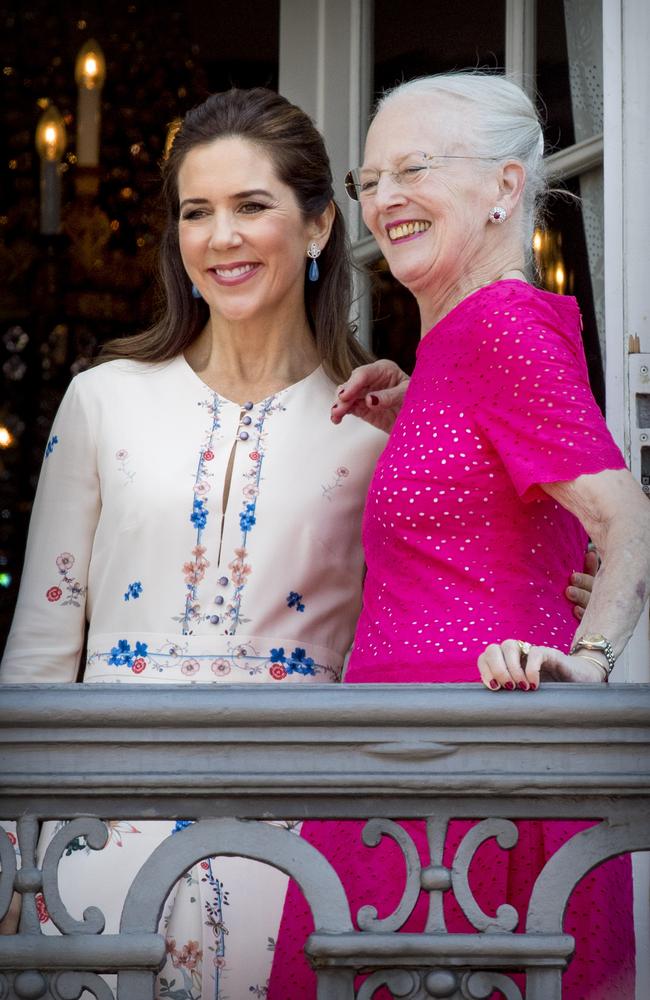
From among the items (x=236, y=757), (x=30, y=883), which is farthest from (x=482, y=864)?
(x=30, y=883)

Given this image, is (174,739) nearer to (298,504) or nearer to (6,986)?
(6,986)

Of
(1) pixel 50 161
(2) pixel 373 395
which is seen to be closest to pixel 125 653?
(2) pixel 373 395

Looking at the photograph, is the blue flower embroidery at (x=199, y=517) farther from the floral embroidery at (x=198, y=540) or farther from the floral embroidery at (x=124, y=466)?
the floral embroidery at (x=124, y=466)

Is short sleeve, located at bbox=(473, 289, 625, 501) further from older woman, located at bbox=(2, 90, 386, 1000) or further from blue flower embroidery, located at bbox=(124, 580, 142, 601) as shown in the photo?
blue flower embroidery, located at bbox=(124, 580, 142, 601)

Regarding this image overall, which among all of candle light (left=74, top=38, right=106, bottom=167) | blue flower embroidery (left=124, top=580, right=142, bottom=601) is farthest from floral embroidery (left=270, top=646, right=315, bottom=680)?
candle light (left=74, top=38, right=106, bottom=167)

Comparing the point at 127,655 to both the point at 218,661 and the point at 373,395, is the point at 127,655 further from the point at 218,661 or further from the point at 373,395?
the point at 373,395

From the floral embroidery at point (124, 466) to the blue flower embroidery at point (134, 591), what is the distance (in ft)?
0.53

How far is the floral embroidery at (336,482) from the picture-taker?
8.39 feet

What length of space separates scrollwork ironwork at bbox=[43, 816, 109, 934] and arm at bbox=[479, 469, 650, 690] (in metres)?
0.44

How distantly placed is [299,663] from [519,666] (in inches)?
34.6

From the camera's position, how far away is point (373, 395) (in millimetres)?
2449

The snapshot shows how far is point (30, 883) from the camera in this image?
64.2 inches

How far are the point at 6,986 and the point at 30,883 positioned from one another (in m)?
0.11

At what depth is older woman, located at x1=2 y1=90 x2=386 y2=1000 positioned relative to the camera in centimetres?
247
